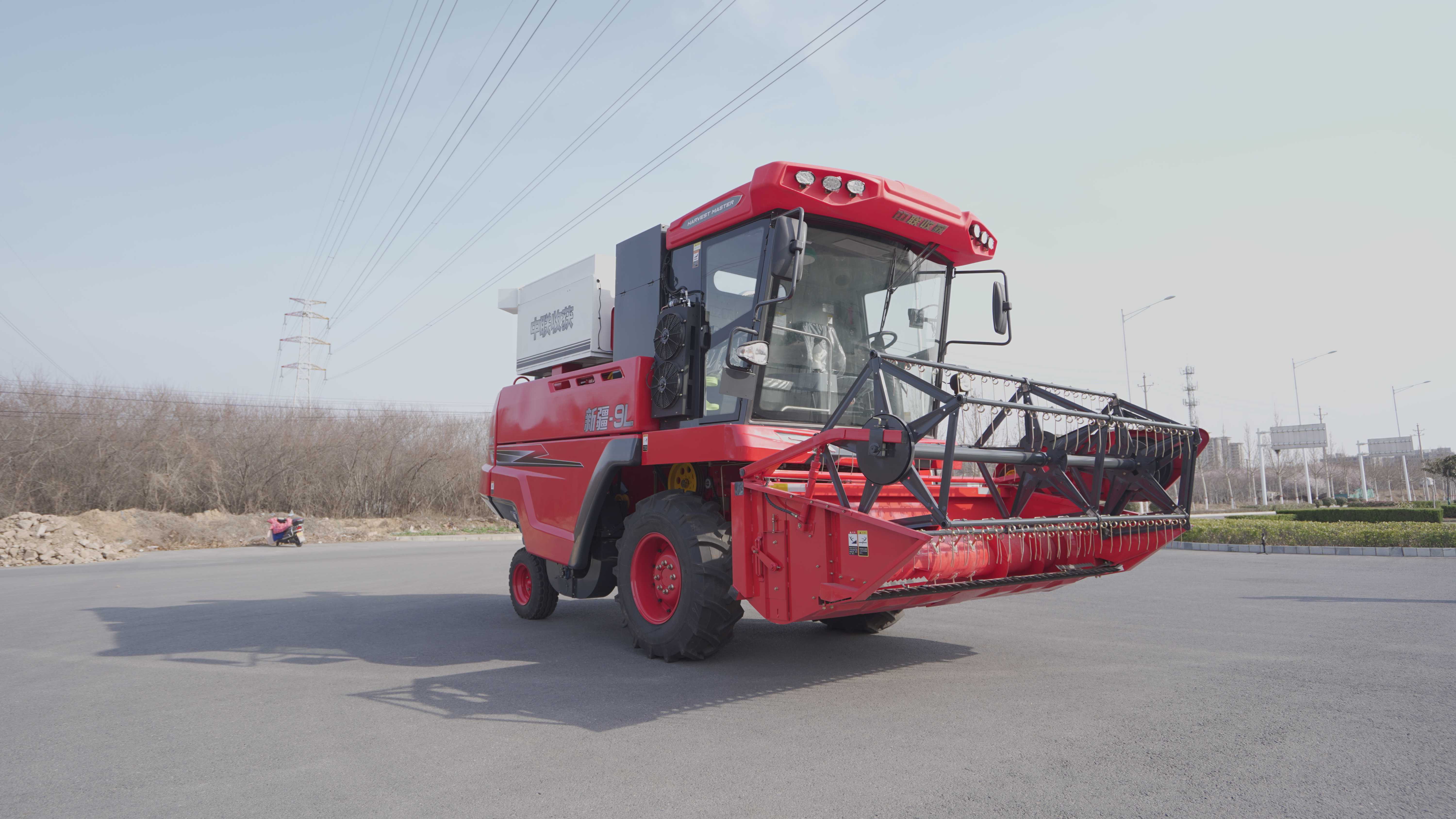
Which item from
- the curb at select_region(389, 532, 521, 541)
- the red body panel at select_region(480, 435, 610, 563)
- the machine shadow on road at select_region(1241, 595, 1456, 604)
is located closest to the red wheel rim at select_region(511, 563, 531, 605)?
the red body panel at select_region(480, 435, 610, 563)

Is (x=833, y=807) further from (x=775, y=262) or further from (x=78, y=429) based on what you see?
(x=78, y=429)

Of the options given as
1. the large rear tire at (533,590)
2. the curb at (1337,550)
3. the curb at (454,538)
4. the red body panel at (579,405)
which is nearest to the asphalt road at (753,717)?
the large rear tire at (533,590)

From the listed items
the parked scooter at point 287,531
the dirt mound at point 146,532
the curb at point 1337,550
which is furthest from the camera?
the parked scooter at point 287,531

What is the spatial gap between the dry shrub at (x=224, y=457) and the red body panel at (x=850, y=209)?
791 inches

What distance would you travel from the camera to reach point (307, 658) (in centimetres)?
590

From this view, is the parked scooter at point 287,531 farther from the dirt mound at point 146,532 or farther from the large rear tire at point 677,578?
the large rear tire at point 677,578

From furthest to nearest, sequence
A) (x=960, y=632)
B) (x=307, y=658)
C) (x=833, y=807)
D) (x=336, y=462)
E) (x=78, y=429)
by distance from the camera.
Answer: (x=336, y=462), (x=78, y=429), (x=960, y=632), (x=307, y=658), (x=833, y=807)

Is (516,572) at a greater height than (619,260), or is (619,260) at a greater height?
(619,260)

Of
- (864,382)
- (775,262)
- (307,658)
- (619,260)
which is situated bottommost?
(307,658)

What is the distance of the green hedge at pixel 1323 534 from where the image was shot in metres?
13.8

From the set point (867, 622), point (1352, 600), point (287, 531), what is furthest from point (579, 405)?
point (287, 531)

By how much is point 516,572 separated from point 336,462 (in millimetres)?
25257

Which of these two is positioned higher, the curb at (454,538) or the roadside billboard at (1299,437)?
the roadside billboard at (1299,437)

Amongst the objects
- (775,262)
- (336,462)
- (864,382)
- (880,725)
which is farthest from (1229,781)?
(336,462)
